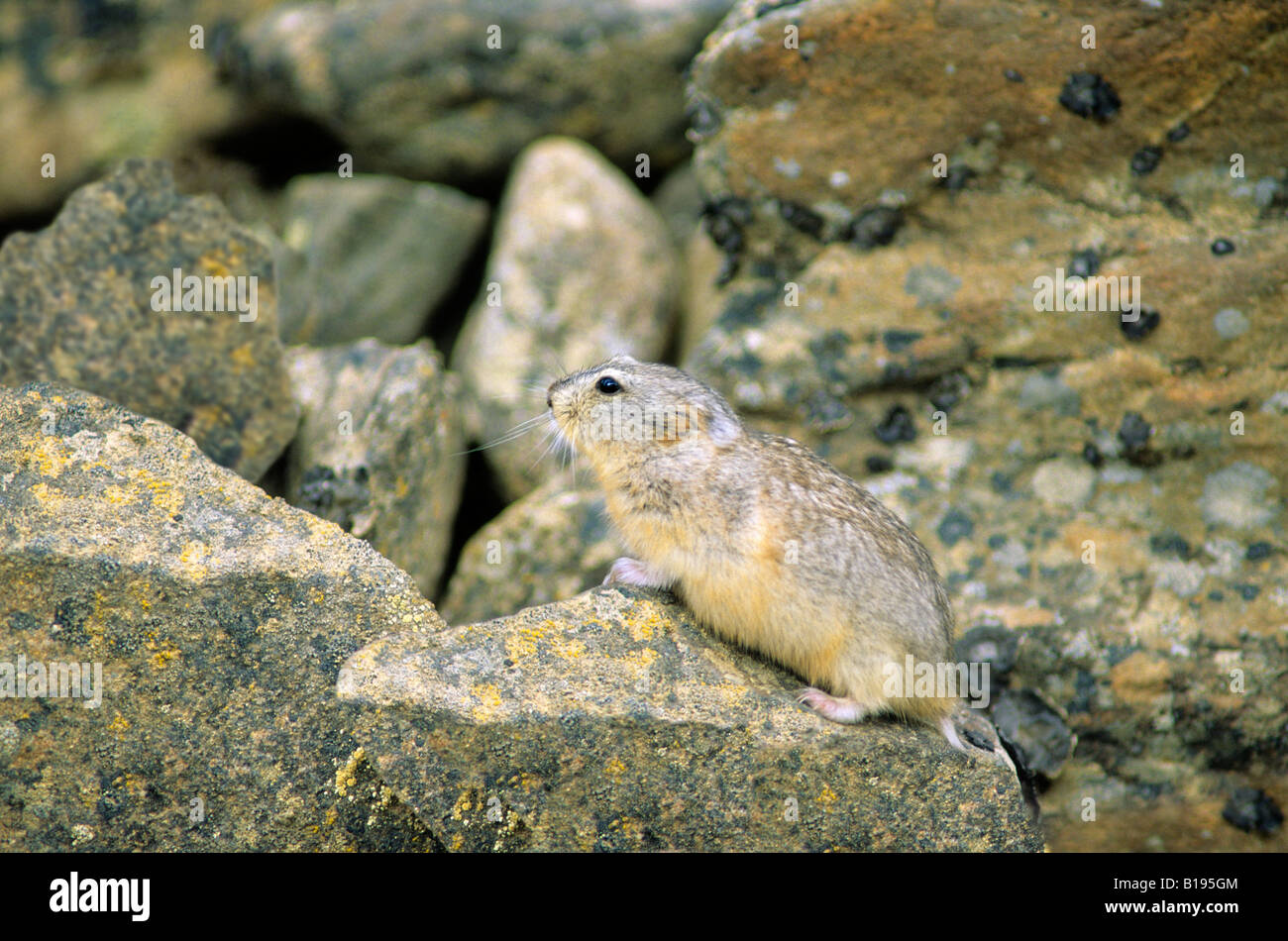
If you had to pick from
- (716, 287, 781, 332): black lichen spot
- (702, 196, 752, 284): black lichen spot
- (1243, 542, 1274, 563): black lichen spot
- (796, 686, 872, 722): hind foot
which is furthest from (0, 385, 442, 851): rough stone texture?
(1243, 542, 1274, 563): black lichen spot

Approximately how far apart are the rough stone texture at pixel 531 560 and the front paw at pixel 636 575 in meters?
1.46

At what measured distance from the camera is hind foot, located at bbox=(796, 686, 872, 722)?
556 centimetres

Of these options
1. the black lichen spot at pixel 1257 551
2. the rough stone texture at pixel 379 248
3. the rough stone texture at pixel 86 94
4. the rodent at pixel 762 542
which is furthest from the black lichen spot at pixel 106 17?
the black lichen spot at pixel 1257 551

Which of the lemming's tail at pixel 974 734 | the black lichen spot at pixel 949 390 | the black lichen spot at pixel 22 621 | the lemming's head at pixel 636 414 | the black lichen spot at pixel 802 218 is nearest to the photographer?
the black lichen spot at pixel 22 621

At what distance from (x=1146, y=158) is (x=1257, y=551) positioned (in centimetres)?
267

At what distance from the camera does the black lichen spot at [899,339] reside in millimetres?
7938

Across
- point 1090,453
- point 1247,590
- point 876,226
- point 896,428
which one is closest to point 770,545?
point 896,428

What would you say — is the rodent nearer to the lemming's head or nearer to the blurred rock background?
the lemming's head

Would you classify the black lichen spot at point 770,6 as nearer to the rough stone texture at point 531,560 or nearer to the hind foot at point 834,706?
the rough stone texture at point 531,560

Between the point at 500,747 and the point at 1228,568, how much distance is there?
15.9ft

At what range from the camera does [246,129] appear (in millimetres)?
11609

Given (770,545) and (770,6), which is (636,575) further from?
(770,6)

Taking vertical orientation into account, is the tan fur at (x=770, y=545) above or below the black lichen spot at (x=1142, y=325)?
below

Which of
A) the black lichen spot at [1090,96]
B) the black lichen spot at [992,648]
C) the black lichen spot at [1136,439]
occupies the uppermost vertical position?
the black lichen spot at [1090,96]
